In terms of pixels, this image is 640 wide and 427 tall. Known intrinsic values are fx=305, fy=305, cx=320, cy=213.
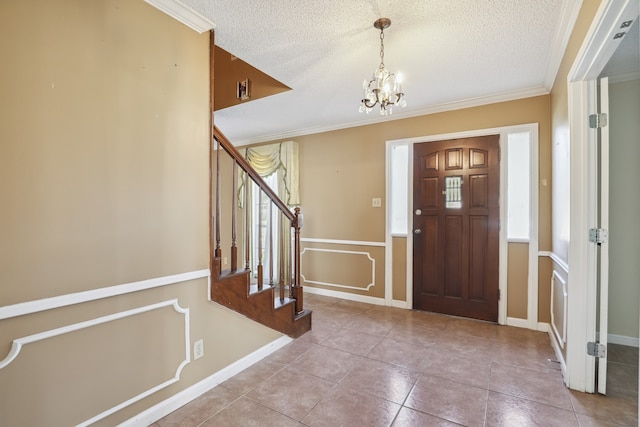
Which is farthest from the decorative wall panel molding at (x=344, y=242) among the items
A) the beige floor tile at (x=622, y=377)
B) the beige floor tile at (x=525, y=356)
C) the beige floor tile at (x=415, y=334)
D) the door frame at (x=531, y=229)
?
the beige floor tile at (x=622, y=377)

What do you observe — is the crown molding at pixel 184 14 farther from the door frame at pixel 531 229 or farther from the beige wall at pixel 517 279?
the beige wall at pixel 517 279

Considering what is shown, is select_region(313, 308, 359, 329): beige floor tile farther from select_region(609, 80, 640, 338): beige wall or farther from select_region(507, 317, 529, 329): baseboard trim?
select_region(609, 80, 640, 338): beige wall

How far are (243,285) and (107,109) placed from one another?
1396 millimetres

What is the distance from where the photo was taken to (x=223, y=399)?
77.2 inches

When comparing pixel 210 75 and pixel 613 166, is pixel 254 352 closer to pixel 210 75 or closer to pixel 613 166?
pixel 210 75

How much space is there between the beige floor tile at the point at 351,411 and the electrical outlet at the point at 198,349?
0.79m

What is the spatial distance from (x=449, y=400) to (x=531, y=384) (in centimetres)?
66

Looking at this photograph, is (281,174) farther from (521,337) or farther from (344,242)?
(521,337)

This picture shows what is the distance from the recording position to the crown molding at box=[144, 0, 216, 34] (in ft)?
5.80

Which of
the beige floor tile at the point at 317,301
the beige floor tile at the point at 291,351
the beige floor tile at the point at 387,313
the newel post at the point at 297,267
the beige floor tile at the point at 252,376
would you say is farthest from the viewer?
the beige floor tile at the point at 317,301

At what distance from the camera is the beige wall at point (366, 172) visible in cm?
305

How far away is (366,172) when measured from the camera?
399 cm

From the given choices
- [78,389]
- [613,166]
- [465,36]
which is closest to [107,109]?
[78,389]

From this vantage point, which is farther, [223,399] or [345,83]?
[345,83]
